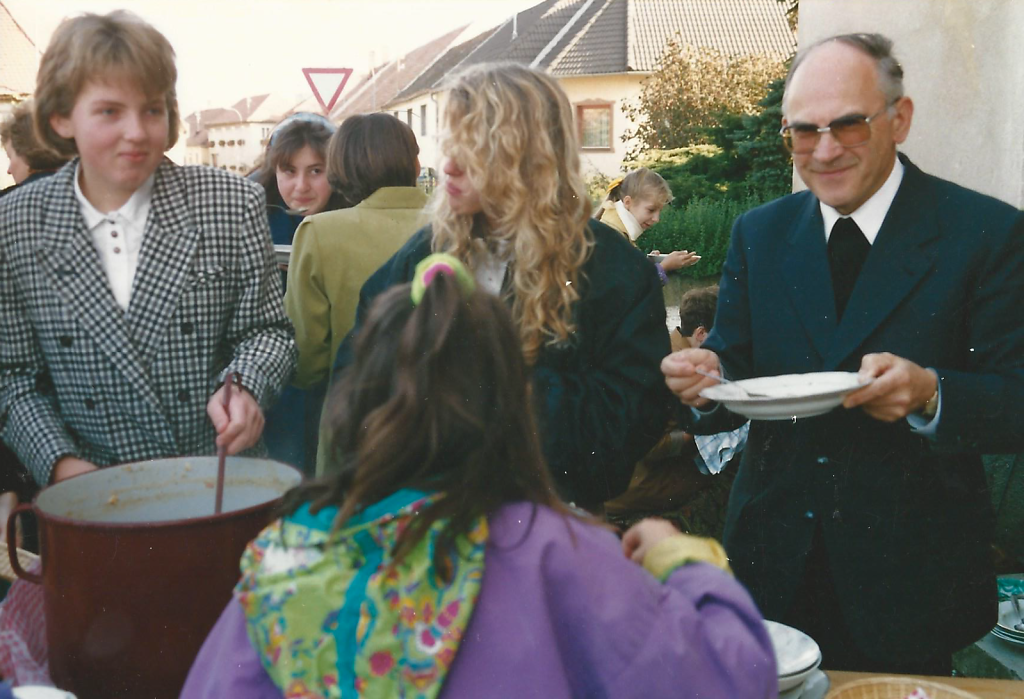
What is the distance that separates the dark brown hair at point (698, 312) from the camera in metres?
4.79

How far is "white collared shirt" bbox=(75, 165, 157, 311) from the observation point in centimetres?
187

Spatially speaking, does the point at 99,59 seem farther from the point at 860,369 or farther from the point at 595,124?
the point at 595,124

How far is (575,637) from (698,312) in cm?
377

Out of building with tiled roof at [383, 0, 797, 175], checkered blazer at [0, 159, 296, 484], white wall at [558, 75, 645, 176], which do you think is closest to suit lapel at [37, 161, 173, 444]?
checkered blazer at [0, 159, 296, 484]

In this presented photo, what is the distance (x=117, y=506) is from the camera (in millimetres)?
1490

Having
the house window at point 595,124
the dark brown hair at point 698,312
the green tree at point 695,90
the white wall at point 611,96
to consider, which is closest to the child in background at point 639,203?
the dark brown hair at point 698,312

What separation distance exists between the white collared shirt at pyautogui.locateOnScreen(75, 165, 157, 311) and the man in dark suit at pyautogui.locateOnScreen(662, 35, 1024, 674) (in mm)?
1090

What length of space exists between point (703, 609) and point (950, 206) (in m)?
1.21

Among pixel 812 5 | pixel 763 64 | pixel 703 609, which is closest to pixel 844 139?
pixel 703 609

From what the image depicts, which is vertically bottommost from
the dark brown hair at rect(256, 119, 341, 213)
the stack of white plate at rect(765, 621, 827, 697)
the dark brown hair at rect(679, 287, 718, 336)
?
the dark brown hair at rect(679, 287, 718, 336)

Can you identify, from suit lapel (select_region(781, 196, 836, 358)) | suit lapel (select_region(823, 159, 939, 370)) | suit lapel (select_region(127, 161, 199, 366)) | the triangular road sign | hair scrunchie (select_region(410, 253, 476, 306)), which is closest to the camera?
Result: hair scrunchie (select_region(410, 253, 476, 306))

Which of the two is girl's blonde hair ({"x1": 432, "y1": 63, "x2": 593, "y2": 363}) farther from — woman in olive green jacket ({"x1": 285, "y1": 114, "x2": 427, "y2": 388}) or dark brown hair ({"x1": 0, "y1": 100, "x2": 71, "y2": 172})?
dark brown hair ({"x1": 0, "y1": 100, "x2": 71, "y2": 172})

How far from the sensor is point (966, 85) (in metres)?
4.28

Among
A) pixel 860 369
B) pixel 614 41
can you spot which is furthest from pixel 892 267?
pixel 614 41
